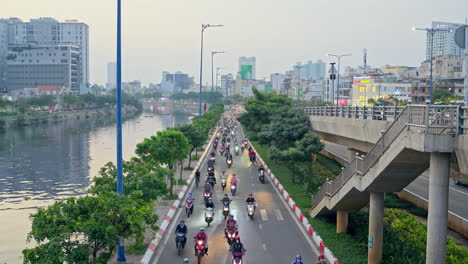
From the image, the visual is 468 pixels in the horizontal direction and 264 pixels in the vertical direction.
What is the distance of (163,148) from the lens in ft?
99.5

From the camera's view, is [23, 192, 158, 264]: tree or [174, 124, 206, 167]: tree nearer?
[23, 192, 158, 264]: tree

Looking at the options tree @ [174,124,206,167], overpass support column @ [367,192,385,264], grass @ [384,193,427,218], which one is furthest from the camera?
tree @ [174,124,206,167]

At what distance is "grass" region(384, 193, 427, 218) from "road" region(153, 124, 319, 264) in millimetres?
7936

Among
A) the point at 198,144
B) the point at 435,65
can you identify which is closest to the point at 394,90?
the point at 435,65

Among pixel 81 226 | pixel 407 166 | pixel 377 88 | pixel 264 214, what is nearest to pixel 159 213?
pixel 264 214

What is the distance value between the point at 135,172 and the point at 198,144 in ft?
75.3

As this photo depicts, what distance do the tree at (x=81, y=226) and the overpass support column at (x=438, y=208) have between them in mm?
8401

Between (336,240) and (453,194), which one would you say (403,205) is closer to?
(453,194)

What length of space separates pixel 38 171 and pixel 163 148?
2637cm

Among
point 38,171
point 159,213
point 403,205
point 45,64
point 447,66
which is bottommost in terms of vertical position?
point 38,171

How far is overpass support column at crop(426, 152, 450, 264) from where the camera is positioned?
41.4 feet

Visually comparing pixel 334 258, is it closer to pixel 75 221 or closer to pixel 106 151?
pixel 75 221

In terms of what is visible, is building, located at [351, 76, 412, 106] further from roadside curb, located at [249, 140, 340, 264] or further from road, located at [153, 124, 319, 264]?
road, located at [153, 124, 319, 264]

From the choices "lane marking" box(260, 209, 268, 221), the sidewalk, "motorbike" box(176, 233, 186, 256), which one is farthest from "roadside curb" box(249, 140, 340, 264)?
the sidewalk
